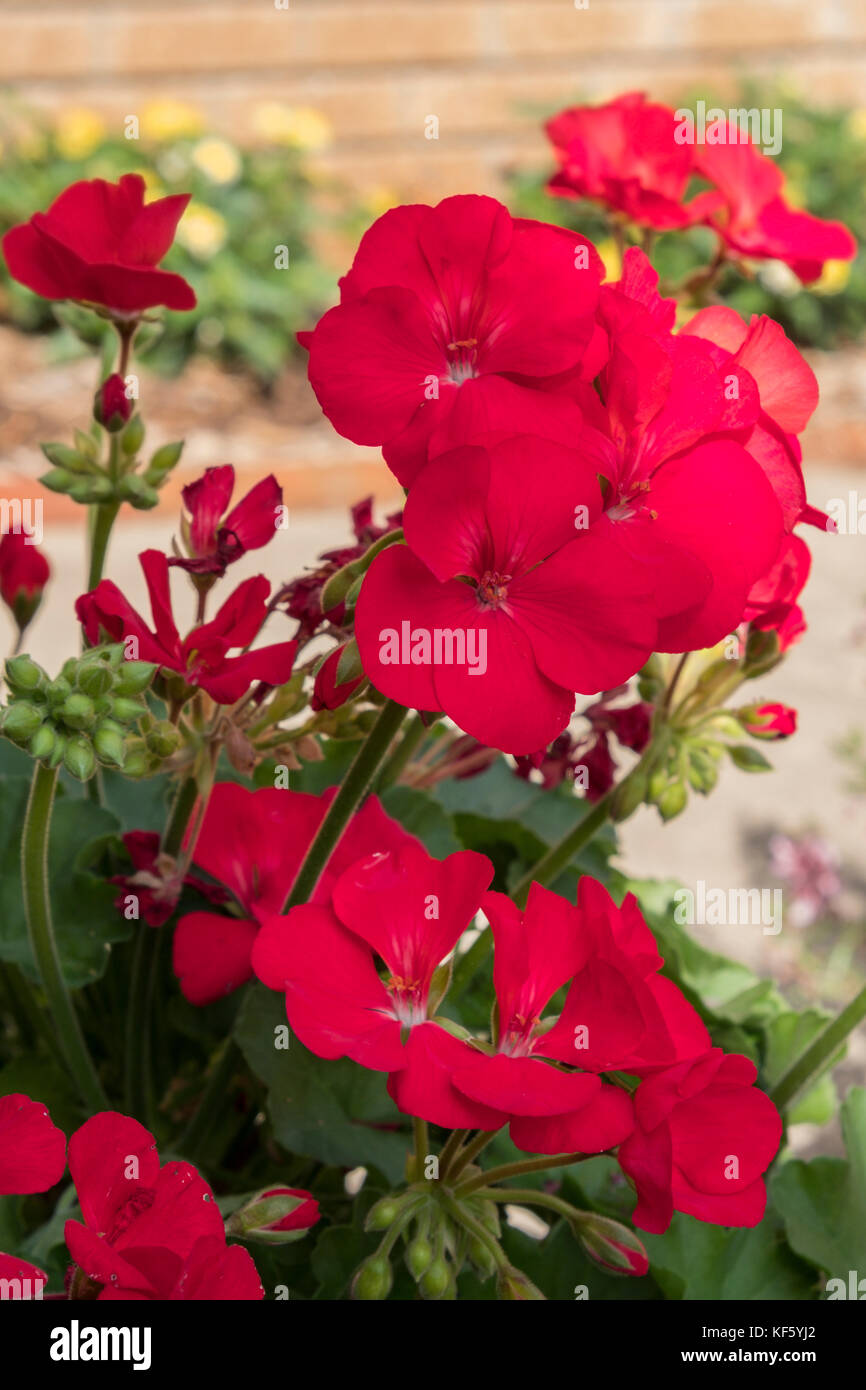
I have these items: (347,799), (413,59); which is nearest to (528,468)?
(347,799)

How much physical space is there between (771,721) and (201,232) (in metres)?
2.51

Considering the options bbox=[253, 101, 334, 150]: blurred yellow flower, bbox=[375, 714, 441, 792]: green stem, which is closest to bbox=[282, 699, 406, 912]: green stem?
bbox=[375, 714, 441, 792]: green stem

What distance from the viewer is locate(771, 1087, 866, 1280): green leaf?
2.18ft

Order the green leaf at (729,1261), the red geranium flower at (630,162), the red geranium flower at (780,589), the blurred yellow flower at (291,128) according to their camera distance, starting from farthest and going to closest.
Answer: the blurred yellow flower at (291,128) → the red geranium flower at (630,162) → the green leaf at (729,1261) → the red geranium flower at (780,589)

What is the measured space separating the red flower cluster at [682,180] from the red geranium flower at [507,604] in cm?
39

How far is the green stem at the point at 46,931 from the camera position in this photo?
55 cm

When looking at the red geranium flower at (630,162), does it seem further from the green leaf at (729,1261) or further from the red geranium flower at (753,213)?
the green leaf at (729,1261)

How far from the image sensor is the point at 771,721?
2.18 feet

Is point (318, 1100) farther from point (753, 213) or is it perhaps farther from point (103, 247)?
point (753, 213)

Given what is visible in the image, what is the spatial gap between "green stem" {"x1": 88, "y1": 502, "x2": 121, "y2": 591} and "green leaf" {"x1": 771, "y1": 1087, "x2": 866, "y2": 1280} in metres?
0.43

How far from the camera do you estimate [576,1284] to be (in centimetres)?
63

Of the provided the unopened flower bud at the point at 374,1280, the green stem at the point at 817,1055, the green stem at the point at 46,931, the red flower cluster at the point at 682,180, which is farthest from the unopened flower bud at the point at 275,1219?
the red flower cluster at the point at 682,180

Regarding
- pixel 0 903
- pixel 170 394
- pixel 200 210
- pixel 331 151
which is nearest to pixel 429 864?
pixel 0 903
